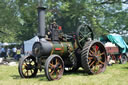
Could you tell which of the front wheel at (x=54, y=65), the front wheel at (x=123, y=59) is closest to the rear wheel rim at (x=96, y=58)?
the front wheel at (x=54, y=65)

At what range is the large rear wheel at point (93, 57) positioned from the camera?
771cm

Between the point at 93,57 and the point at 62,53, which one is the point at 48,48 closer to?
the point at 62,53

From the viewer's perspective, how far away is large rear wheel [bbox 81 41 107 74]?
25.3 ft

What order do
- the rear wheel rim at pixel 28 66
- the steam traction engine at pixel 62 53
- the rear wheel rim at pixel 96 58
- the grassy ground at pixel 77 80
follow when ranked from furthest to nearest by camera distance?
the rear wheel rim at pixel 96 58 < the rear wheel rim at pixel 28 66 < the steam traction engine at pixel 62 53 < the grassy ground at pixel 77 80

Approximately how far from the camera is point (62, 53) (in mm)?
7883

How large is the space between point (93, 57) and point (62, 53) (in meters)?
1.31

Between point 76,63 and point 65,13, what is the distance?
13950 mm

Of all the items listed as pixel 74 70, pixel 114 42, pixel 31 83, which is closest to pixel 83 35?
pixel 74 70

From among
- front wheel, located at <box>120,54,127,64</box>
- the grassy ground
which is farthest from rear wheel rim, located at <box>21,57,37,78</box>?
front wheel, located at <box>120,54,127,64</box>

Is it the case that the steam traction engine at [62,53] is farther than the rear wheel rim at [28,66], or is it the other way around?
the rear wheel rim at [28,66]

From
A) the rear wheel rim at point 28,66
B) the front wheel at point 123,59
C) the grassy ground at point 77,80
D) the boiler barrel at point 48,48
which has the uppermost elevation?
the boiler barrel at point 48,48

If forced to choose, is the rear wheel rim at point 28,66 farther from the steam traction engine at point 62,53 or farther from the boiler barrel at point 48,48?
the boiler barrel at point 48,48

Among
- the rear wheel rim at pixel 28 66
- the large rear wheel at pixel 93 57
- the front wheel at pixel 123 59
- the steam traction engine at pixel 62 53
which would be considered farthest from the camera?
the front wheel at pixel 123 59

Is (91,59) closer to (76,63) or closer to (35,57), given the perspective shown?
(76,63)
